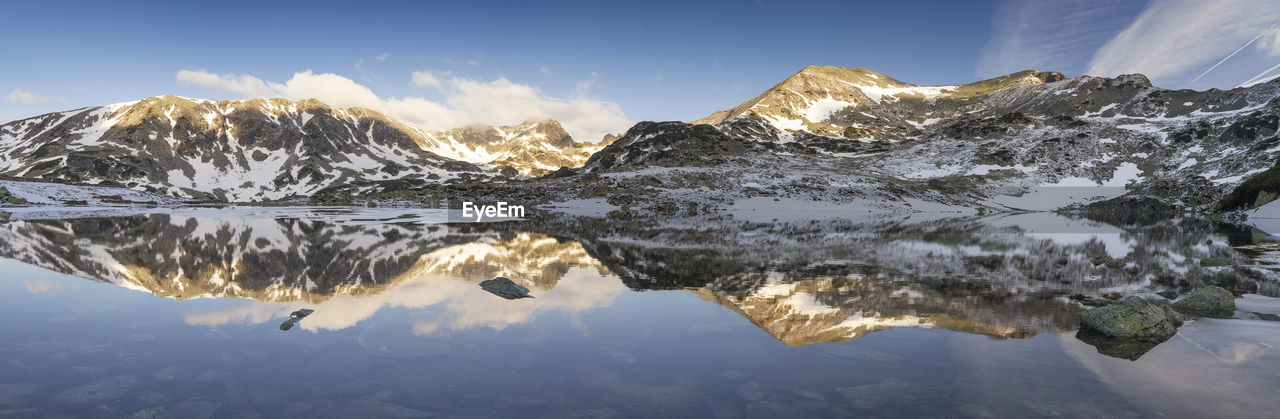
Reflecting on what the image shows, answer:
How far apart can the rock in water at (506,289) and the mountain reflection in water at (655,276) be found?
0.66 m

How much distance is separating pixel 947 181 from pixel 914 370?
636 feet

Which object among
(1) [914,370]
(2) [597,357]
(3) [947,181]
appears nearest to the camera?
(1) [914,370]

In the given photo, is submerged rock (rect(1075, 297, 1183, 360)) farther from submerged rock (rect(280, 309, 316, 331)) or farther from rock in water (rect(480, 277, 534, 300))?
submerged rock (rect(280, 309, 316, 331))

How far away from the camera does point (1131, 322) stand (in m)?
13.2

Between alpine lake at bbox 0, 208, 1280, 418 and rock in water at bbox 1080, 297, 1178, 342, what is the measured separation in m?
0.59

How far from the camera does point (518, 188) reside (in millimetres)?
143500

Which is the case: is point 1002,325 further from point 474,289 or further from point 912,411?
point 474,289

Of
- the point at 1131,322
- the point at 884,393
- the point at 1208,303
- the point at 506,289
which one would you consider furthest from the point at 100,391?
the point at 1208,303

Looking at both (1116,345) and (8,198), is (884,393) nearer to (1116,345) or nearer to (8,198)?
(1116,345)

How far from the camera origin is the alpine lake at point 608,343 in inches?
353

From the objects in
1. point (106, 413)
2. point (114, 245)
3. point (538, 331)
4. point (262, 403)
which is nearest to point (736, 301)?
point (538, 331)

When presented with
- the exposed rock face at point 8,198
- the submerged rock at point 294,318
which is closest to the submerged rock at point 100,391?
the submerged rock at point 294,318

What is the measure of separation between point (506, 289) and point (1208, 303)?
23.1m

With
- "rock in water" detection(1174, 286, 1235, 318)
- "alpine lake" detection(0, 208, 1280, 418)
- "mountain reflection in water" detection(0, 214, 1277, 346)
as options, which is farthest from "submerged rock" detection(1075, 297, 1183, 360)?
"rock in water" detection(1174, 286, 1235, 318)
